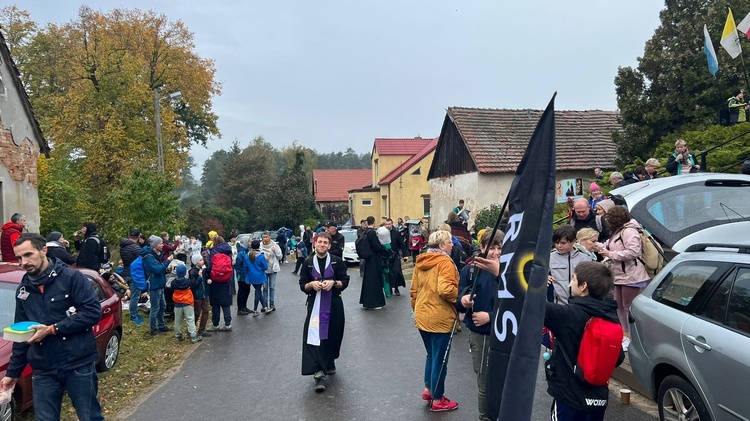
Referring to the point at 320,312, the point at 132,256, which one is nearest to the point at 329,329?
the point at 320,312

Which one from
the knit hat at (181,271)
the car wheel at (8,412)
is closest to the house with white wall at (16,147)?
the knit hat at (181,271)

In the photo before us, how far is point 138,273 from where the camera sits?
10.2 meters

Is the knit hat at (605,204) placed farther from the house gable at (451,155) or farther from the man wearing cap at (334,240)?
the house gable at (451,155)

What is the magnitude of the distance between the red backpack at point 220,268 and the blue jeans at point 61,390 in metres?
5.30

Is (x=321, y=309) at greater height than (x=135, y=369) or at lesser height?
greater

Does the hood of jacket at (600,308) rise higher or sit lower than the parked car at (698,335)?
higher

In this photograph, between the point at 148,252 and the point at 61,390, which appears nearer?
the point at 61,390

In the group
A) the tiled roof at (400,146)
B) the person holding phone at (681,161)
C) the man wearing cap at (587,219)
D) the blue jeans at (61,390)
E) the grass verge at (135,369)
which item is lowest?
the grass verge at (135,369)

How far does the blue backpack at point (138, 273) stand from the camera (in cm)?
1019

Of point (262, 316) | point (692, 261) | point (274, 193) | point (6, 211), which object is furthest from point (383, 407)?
point (274, 193)

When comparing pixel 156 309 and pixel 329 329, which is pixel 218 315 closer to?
pixel 156 309

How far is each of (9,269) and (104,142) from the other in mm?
23970

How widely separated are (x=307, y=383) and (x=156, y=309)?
4.55 metres

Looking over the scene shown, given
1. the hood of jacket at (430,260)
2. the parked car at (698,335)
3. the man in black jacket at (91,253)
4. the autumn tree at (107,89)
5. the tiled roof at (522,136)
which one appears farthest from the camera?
the autumn tree at (107,89)
